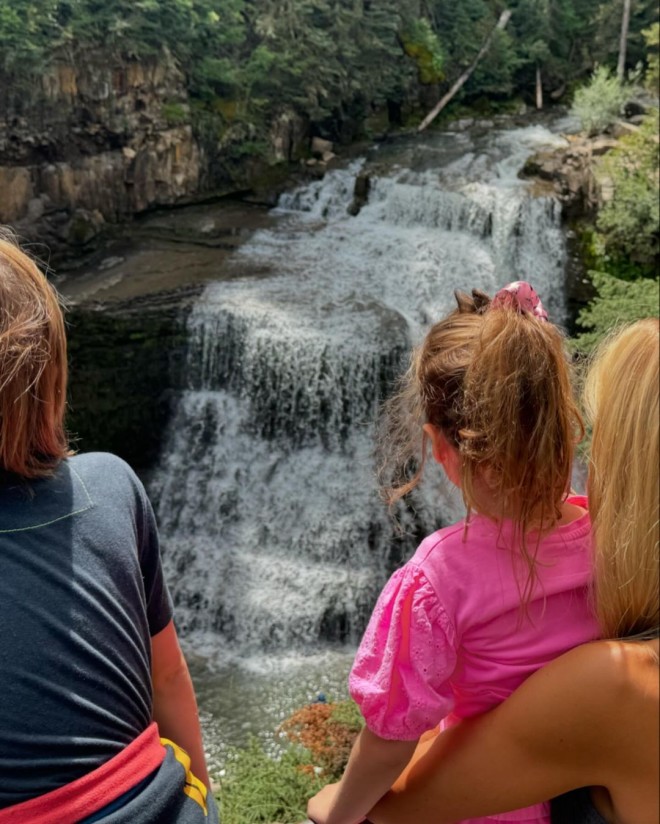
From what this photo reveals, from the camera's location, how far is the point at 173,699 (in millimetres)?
1562

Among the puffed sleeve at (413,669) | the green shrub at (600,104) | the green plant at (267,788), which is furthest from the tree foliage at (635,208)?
the puffed sleeve at (413,669)

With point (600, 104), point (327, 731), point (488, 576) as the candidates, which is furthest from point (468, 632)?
point (600, 104)

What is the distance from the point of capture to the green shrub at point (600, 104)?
11.9 metres

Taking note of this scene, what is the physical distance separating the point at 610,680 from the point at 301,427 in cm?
736

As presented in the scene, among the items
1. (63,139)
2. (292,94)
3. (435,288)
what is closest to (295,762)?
(435,288)

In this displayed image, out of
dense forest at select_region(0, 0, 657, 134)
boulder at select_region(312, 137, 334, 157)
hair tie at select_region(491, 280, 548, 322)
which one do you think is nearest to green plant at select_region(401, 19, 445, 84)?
dense forest at select_region(0, 0, 657, 134)

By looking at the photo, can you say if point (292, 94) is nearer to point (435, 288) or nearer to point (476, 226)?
point (476, 226)

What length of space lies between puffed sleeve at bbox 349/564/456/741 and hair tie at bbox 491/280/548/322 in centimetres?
57

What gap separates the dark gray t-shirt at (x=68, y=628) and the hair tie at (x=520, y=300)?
2.78 ft

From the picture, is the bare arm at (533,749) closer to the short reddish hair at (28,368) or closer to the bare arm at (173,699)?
the bare arm at (173,699)

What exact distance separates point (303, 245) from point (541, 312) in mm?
9653

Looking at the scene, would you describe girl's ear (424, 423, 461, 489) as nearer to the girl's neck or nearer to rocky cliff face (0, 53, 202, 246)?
the girl's neck

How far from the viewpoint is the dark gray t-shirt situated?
1.08 meters

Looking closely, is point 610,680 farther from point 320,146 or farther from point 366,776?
point 320,146
